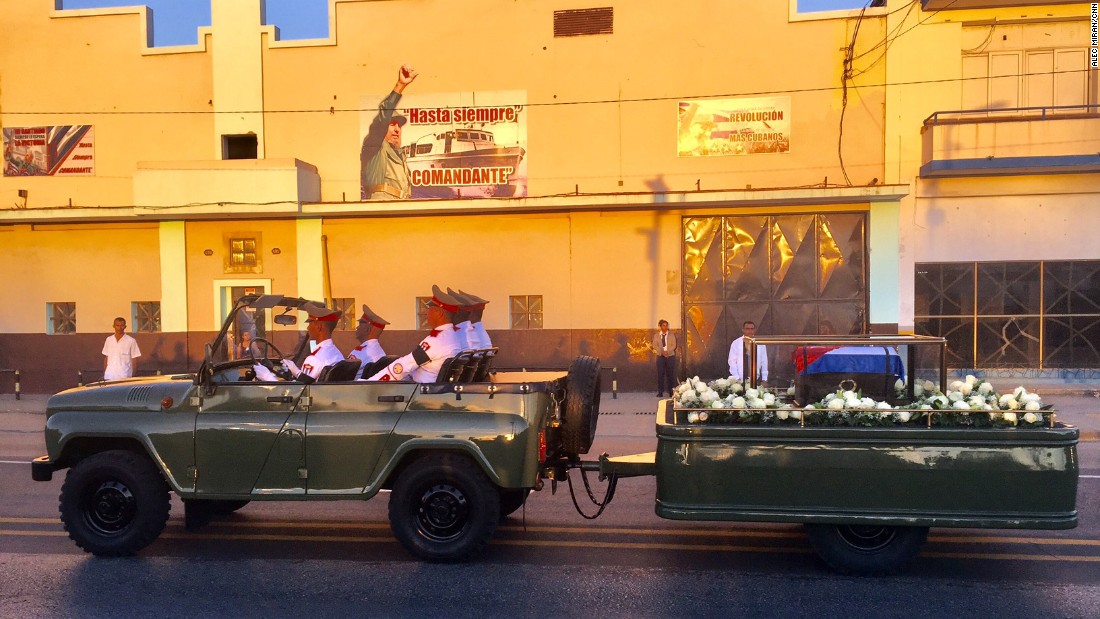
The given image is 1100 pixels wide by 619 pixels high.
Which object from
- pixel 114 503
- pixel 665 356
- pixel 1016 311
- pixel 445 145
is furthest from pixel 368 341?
pixel 1016 311

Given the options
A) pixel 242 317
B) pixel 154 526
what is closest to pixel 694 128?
pixel 242 317

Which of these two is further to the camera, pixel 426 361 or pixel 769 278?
pixel 769 278

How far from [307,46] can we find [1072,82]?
15.7 m

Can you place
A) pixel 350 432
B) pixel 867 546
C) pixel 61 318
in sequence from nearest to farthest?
1. pixel 867 546
2. pixel 350 432
3. pixel 61 318

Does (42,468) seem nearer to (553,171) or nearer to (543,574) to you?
(543,574)

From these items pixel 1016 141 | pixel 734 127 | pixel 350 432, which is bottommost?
pixel 350 432

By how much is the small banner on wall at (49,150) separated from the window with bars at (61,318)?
3.01 meters

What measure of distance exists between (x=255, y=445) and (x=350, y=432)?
728mm

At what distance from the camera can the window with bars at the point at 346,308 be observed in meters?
18.8

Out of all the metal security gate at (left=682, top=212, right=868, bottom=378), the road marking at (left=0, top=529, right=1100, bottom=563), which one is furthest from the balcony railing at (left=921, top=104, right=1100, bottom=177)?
the road marking at (left=0, top=529, right=1100, bottom=563)

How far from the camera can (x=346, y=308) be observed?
18.9 meters

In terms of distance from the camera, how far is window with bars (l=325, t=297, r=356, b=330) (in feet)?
61.8

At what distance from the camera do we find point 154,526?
6.44 meters

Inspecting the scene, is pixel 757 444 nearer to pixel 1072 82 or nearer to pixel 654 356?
pixel 654 356
